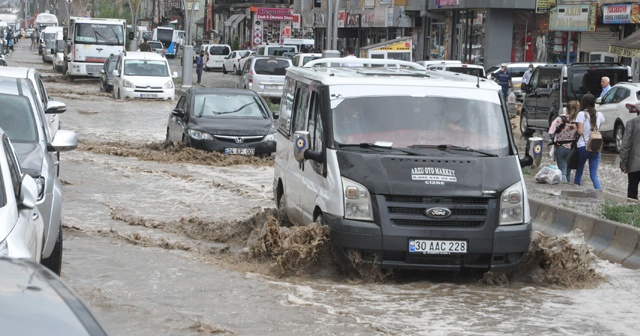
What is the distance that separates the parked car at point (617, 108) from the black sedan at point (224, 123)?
8.82 metres

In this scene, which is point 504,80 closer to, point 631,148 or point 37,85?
point 631,148

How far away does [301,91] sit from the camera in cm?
1246

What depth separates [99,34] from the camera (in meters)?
53.1

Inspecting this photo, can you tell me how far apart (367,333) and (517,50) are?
4884cm

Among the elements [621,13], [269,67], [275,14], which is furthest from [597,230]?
[275,14]

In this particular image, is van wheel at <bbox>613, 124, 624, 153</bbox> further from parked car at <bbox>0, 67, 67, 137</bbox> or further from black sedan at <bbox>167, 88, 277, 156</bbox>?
parked car at <bbox>0, 67, 67, 137</bbox>

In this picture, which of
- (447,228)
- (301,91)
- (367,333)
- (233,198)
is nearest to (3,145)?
(367,333)

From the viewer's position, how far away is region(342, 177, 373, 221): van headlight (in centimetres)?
1033

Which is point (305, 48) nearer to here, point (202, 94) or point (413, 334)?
point (202, 94)

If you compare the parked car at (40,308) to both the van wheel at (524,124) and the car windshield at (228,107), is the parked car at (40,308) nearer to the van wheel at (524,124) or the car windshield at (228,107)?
the car windshield at (228,107)

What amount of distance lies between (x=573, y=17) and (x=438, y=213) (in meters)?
36.9

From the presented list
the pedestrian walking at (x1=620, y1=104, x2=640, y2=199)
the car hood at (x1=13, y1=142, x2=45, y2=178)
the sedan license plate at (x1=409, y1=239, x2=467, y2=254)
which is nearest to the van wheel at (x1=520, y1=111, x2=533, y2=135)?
the pedestrian walking at (x1=620, y1=104, x2=640, y2=199)

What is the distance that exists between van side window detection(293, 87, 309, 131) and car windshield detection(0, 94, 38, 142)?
8.51 ft

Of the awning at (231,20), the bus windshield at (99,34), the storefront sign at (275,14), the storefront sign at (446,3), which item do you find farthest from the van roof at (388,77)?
the awning at (231,20)
